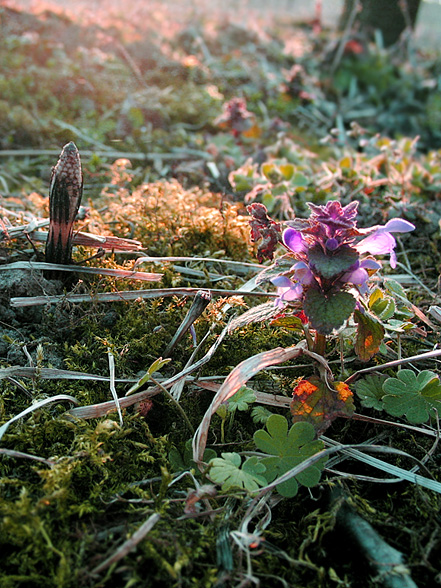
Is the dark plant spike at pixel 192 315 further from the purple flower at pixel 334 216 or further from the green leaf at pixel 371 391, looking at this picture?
the green leaf at pixel 371 391

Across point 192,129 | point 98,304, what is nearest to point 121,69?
point 192,129

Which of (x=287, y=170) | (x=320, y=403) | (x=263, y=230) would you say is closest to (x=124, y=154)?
(x=287, y=170)

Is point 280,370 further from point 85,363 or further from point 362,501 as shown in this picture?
point 85,363

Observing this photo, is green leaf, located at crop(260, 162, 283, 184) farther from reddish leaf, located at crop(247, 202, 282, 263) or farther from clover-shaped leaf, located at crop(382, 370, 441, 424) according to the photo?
clover-shaped leaf, located at crop(382, 370, 441, 424)

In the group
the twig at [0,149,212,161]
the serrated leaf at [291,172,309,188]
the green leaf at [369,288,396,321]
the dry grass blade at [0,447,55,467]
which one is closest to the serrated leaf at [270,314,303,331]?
the green leaf at [369,288,396,321]

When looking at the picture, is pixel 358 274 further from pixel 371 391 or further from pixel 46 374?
pixel 46 374

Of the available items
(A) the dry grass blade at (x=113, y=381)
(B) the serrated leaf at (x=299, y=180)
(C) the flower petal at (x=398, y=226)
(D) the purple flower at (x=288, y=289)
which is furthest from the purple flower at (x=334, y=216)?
(B) the serrated leaf at (x=299, y=180)
